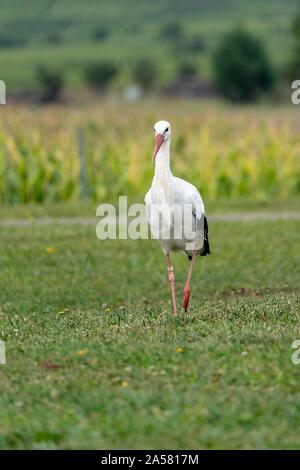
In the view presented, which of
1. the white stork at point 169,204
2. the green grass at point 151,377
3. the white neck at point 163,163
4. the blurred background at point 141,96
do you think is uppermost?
the blurred background at point 141,96

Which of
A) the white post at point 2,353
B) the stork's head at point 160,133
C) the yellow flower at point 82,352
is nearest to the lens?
the yellow flower at point 82,352

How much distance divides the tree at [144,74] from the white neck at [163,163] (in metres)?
87.3

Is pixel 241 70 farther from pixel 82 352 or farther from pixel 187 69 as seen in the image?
pixel 82 352

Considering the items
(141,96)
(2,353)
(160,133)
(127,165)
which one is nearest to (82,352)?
(2,353)

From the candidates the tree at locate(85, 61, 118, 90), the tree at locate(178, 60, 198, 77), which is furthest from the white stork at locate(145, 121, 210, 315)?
the tree at locate(178, 60, 198, 77)

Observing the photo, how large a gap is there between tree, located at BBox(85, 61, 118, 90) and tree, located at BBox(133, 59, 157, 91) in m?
1.99

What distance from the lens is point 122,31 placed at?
463 ft

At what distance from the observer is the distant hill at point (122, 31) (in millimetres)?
111688

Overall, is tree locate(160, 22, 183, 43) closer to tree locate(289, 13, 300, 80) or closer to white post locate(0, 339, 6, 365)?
tree locate(289, 13, 300, 80)

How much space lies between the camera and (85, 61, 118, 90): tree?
98000 millimetres

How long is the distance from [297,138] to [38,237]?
8.04 metres

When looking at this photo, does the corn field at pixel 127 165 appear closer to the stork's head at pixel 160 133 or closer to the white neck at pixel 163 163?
the white neck at pixel 163 163

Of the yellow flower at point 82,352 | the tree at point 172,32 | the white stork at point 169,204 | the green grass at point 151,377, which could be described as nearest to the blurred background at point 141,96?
the tree at point 172,32

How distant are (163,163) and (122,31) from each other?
132 meters
